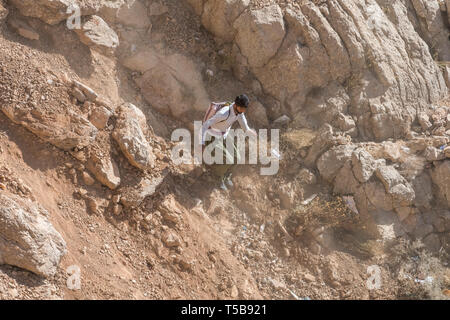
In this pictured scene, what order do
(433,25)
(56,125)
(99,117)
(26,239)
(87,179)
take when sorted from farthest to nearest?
(433,25), (99,117), (87,179), (56,125), (26,239)

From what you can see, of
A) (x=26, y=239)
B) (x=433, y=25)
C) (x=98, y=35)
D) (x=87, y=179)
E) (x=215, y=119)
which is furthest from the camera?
(x=433, y=25)

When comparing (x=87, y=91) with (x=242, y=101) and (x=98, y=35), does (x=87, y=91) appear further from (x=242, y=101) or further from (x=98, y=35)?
(x=242, y=101)

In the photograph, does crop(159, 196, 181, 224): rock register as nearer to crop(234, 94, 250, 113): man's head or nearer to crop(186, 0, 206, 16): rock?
crop(234, 94, 250, 113): man's head

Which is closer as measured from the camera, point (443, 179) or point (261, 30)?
point (443, 179)

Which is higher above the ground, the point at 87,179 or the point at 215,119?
the point at 215,119

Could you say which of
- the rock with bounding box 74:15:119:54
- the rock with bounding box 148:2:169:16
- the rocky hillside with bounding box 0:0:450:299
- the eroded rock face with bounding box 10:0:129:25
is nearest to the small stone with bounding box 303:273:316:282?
the rocky hillside with bounding box 0:0:450:299

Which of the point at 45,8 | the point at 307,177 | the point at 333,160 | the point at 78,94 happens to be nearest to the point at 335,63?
the point at 333,160

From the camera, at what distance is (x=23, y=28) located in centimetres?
450

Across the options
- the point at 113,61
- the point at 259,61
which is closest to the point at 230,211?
the point at 259,61

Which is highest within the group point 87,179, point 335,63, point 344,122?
point 335,63

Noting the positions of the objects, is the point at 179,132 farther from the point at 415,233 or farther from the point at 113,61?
the point at 415,233

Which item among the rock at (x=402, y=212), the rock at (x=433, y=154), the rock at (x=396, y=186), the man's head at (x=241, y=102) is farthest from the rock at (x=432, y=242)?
the man's head at (x=241, y=102)

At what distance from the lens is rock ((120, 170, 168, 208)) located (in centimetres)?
434

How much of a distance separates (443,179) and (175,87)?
4008mm
